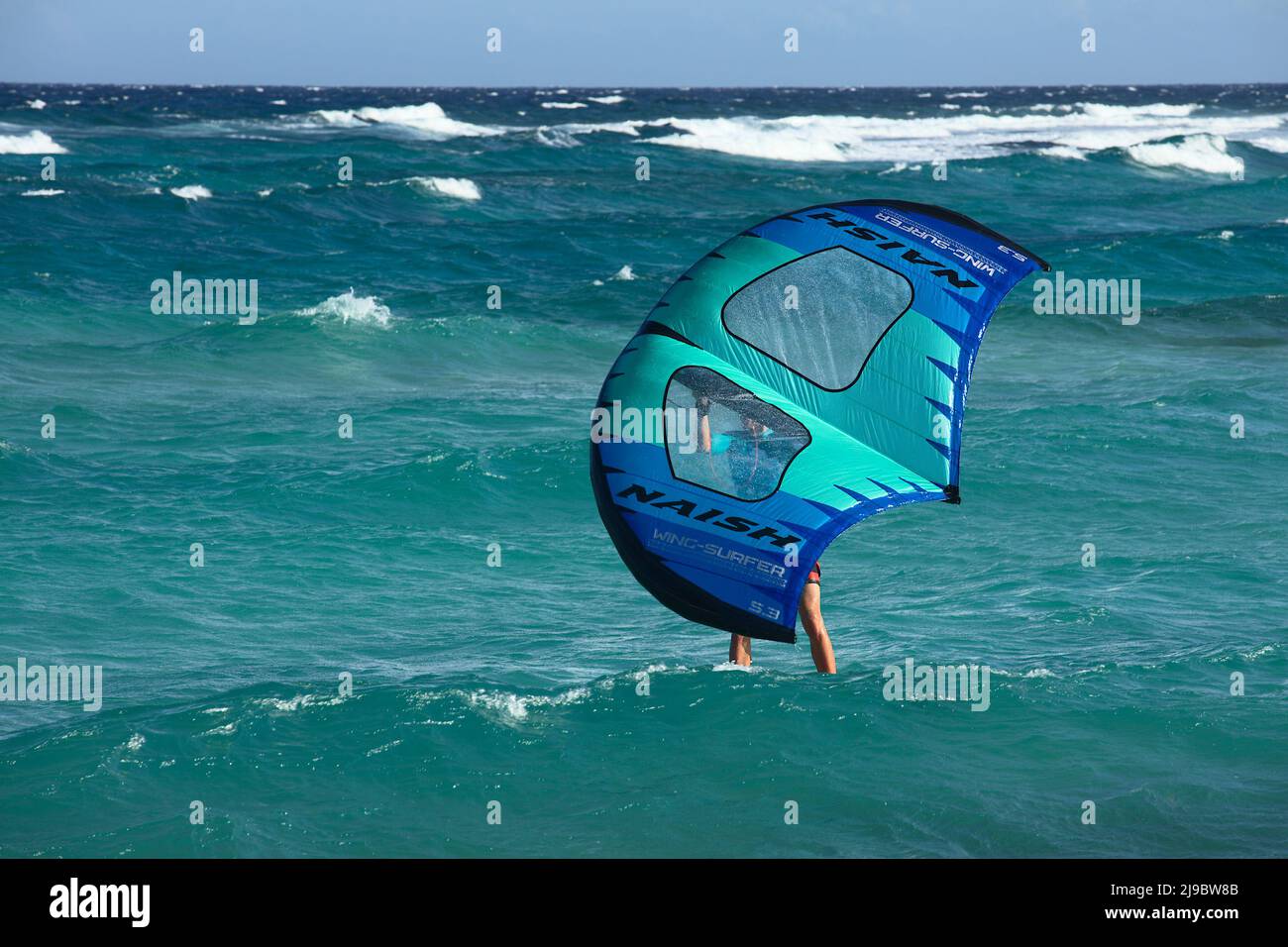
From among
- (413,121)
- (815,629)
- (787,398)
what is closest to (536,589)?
(815,629)

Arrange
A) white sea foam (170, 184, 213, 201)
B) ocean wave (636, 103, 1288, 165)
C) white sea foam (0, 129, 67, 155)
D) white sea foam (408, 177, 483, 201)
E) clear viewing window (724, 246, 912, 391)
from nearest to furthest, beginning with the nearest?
1. clear viewing window (724, 246, 912, 391)
2. white sea foam (170, 184, 213, 201)
3. white sea foam (408, 177, 483, 201)
4. white sea foam (0, 129, 67, 155)
5. ocean wave (636, 103, 1288, 165)

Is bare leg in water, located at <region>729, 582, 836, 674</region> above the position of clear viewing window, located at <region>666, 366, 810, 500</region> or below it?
below

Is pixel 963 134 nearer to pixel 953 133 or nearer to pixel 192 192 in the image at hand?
pixel 953 133

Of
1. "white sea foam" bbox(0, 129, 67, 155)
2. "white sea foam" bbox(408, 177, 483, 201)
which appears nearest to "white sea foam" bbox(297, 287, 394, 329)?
"white sea foam" bbox(408, 177, 483, 201)

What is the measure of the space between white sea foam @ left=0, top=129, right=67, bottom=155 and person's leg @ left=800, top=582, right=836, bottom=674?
44595 mm

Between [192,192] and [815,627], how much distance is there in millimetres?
30592

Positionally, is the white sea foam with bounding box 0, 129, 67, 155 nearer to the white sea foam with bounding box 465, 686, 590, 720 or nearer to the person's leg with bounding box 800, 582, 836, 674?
the white sea foam with bounding box 465, 686, 590, 720

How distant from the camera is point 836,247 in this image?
26.1ft

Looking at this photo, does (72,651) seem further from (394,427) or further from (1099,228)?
(1099,228)

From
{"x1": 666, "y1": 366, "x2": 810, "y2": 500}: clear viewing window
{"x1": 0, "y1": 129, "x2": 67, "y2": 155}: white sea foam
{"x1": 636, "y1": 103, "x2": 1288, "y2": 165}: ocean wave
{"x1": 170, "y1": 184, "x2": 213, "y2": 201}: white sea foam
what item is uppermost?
{"x1": 636, "y1": 103, "x2": 1288, "y2": 165}: ocean wave

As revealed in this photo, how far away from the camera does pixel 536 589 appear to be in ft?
38.9

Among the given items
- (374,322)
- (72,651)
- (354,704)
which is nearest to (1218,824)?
(354,704)

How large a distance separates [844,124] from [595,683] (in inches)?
2644

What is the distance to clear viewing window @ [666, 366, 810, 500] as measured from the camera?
706 centimetres
